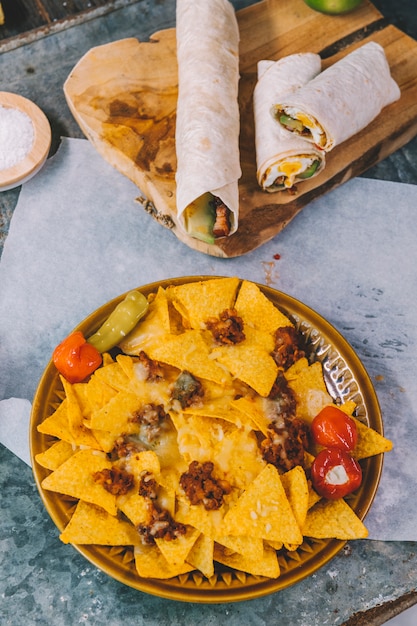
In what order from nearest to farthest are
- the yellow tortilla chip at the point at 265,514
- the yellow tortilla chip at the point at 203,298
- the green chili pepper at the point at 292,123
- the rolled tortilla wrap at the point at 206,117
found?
the yellow tortilla chip at the point at 265,514 → the yellow tortilla chip at the point at 203,298 → the rolled tortilla wrap at the point at 206,117 → the green chili pepper at the point at 292,123

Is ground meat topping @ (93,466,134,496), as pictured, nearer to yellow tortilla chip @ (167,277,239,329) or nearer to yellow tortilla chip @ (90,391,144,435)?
yellow tortilla chip @ (90,391,144,435)

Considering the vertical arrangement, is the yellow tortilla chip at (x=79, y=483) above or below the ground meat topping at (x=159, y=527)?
above

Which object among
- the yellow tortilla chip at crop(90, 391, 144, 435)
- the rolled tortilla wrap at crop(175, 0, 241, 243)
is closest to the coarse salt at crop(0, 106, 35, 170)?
the rolled tortilla wrap at crop(175, 0, 241, 243)

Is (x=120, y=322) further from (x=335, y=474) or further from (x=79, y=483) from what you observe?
(x=335, y=474)

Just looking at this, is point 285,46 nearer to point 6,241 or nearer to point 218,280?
point 218,280

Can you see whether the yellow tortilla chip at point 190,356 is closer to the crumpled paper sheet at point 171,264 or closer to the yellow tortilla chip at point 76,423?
the yellow tortilla chip at point 76,423

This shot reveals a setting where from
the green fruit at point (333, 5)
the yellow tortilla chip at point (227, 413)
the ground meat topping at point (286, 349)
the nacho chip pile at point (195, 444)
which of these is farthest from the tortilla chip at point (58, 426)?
the green fruit at point (333, 5)

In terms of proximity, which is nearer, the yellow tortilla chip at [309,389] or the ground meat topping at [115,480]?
the ground meat topping at [115,480]
